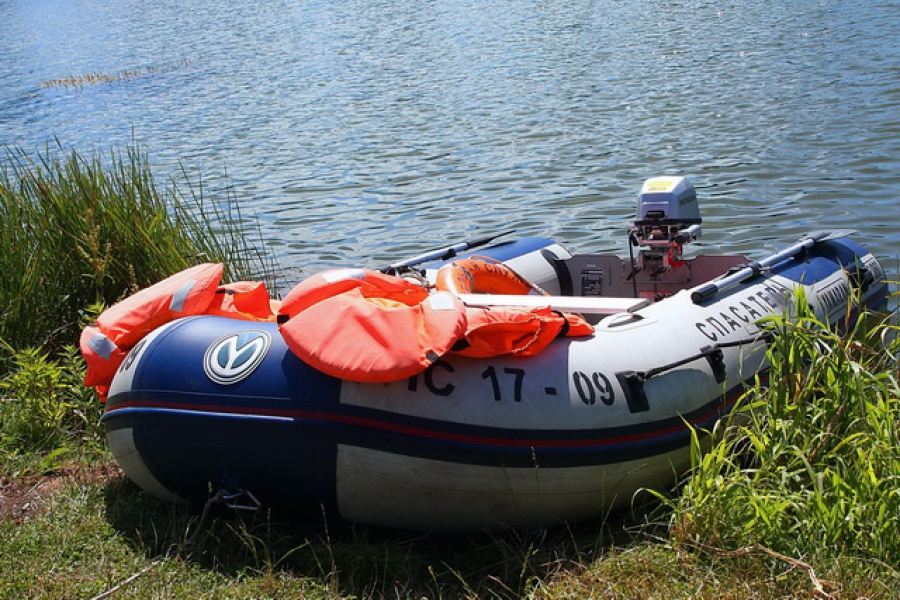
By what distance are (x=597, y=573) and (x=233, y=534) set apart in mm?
1090

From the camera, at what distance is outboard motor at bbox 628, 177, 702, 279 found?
427 centimetres

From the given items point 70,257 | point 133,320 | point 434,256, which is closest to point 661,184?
point 434,256

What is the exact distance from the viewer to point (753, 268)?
378cm

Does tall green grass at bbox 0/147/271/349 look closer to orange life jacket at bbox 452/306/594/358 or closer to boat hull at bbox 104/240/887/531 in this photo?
boat hull at bbox 104/240/887/531

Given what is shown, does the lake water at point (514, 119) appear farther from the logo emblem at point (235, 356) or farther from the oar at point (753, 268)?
the logo emblem at point (235, 356)

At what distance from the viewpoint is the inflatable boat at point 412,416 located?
2.80 m

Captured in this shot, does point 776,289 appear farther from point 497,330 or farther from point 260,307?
point 260,307

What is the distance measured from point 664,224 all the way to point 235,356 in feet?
7.08

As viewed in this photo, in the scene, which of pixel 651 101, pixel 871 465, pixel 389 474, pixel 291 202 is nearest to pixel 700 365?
pixel 871 465

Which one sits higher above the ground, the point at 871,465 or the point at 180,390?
the point at 180,390

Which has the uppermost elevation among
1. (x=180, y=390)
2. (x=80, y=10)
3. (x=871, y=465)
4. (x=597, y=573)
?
(x=80, y=10)

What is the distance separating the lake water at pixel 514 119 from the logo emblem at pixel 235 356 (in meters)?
3.65

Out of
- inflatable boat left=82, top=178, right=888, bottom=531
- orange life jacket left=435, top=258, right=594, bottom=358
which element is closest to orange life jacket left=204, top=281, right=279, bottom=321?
inflatable boat left=82, top=178, right=888, bottom=531

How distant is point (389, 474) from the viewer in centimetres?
281
